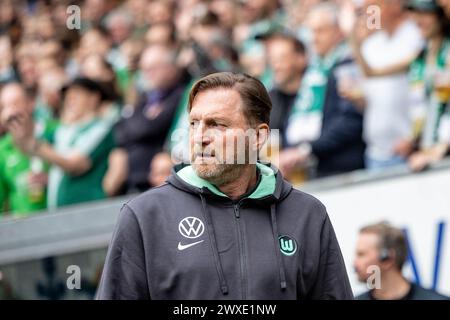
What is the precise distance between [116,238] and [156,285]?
19 centimetres

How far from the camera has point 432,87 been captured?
7477 mm

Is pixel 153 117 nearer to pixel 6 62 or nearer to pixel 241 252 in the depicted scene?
pixel 6 62

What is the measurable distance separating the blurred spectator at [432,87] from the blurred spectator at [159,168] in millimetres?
1914

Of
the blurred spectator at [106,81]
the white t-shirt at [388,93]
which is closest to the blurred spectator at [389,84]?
the white t-shirt at [388,93]

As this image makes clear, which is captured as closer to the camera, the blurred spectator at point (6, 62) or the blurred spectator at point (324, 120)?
the blurred spectator at point (324, 120)

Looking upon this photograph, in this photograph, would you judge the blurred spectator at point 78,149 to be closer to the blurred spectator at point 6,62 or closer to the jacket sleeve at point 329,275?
the blurred spectator at point 6,62

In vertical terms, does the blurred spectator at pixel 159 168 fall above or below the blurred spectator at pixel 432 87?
below

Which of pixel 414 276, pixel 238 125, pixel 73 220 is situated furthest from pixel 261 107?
pixel 73 220

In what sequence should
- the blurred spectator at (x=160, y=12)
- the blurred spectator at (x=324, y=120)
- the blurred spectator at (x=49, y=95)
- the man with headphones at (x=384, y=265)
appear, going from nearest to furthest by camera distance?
the man with headphones at (x=384, y=265) < the blurred spectator at (x=324, y=120) < the blurred spectator at (x=160, y=12) < the blurred spectator at (x=49, y=95)

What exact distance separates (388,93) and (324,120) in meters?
0.48

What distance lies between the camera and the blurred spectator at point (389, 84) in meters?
7.61

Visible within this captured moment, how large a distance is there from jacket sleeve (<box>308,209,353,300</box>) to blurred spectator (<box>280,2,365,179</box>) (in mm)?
3989

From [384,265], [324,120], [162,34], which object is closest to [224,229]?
[384,265]

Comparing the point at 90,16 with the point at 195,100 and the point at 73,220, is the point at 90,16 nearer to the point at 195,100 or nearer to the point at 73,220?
the point at 73,220
